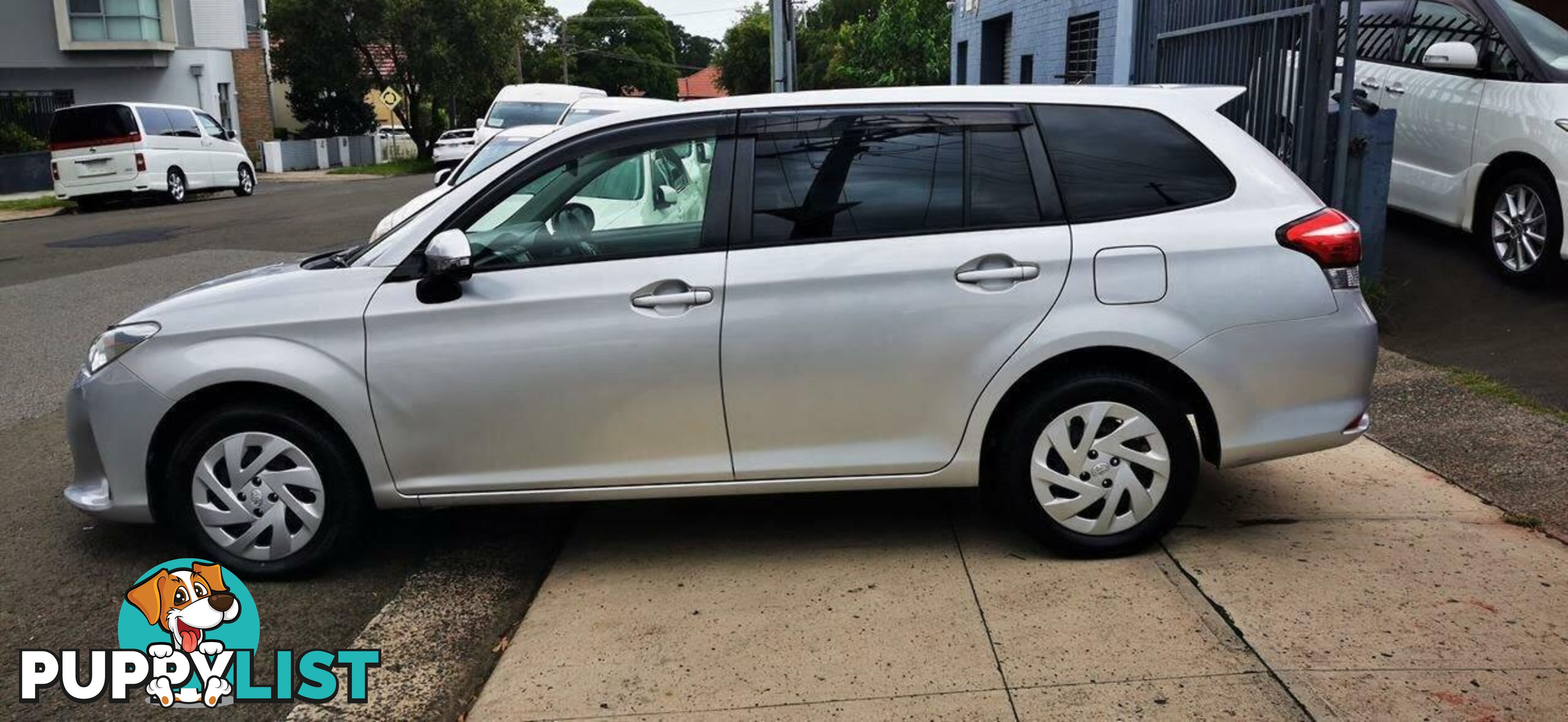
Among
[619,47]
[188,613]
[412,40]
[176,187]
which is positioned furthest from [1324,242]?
[619,47]

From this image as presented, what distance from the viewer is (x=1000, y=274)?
4.34 m

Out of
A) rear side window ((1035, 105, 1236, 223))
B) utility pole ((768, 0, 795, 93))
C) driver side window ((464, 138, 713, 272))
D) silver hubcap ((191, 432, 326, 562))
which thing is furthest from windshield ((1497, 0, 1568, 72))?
utility pole ((768, 0, 795, 93))

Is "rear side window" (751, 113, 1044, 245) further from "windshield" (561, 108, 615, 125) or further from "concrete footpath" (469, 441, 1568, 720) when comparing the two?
"windshield" (561, 108, 615, 125)

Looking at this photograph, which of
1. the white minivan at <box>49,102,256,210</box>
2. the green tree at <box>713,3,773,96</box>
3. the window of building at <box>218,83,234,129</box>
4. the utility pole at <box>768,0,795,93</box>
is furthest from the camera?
the green tree at <box>713,3,773,96</box>

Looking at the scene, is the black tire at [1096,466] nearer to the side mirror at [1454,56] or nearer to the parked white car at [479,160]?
the side mirror at [1454,56]

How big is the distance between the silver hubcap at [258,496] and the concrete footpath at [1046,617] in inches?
34.6

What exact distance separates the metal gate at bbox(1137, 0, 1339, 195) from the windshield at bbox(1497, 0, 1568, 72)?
1.10 metres

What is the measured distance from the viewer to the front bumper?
14.6 feet

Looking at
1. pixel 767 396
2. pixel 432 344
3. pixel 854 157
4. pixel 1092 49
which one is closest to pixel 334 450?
pixel 432 344

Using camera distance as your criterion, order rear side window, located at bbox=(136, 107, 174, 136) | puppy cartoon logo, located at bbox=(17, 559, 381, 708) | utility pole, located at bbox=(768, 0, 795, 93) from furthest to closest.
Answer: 1. rear side window, located at bbox=(136, 107, 174, 136)
2. utility pole, located at bbox=(768, 0, 795, 93)
3. puppy cartoon logo, located at bbox=(17, 559, 381, 708)

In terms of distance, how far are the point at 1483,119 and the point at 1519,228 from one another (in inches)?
27.4

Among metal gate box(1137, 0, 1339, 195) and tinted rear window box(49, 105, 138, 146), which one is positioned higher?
metal gate box(1137, 0, 1339, 195)

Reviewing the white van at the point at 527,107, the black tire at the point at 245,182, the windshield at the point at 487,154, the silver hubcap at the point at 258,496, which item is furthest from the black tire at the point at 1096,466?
the black tire at the point at 245,182

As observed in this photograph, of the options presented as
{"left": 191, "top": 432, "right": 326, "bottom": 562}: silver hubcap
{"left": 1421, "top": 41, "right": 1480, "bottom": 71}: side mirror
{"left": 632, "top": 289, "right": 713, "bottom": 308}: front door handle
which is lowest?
{"left": 191, "top": 432, "right": 326, "bottom": 562}: silver hubcap
